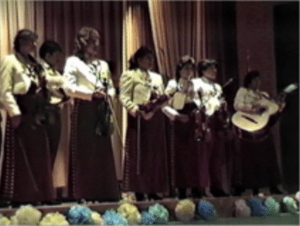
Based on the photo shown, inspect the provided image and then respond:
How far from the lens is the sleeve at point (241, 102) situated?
246 inches

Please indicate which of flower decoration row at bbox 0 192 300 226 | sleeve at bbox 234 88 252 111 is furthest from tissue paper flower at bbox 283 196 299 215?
sleeve at bbox 234 88 252 111

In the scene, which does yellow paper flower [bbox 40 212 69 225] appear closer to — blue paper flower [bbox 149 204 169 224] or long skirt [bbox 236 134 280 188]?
blue paper flower [bbox 149 204 169 224]

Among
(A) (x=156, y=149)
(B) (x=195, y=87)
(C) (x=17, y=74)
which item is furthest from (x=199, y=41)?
(C) (x=17, y=74)

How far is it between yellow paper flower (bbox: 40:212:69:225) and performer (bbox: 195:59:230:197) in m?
1.59

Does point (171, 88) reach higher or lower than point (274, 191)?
higher

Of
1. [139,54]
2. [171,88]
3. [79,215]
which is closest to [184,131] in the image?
[171,88]

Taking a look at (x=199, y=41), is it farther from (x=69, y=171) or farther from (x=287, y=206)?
(x=69, y=171)

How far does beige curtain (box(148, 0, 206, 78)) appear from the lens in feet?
21.9

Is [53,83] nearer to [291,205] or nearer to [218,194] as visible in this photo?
[218,194]

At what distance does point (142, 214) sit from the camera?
17.2 feet

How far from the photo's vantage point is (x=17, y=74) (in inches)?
193

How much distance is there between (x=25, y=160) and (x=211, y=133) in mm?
1642

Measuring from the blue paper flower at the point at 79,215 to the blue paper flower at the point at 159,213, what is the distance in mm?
523

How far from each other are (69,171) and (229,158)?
5.71 ft
